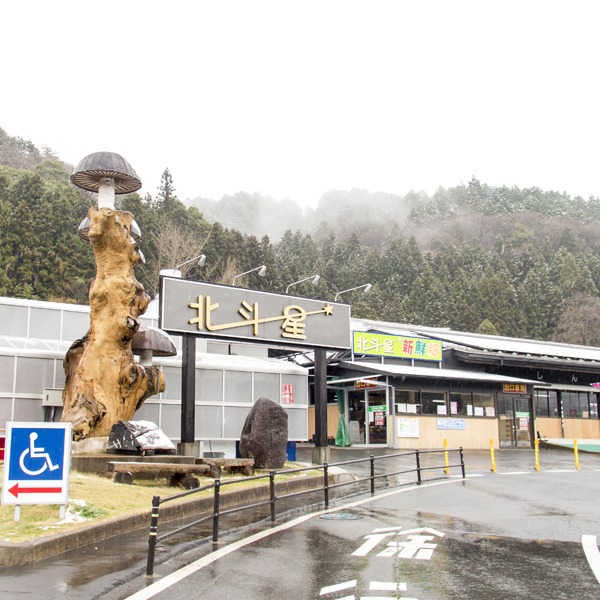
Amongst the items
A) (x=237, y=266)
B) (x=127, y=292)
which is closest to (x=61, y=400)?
(x=127, y=292)

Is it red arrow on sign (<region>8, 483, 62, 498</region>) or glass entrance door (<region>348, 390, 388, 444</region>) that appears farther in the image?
glass entrance door (<region>348, 390, 388, 444</region>)

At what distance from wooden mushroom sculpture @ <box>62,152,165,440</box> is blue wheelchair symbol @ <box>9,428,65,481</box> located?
6.94 m

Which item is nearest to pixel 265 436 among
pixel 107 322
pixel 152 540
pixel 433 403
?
pixel 107 322

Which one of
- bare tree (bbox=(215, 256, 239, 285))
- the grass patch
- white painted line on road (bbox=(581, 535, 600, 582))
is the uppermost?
bare tree (bbox=(215, 256, 239, 285))

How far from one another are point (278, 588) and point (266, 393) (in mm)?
13342

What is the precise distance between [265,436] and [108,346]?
4343mm

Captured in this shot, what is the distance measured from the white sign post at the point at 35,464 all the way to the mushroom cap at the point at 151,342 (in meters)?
8.64

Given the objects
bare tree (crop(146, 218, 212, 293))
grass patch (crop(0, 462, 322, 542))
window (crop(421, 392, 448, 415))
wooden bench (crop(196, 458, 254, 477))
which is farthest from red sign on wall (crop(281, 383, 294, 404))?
bare tree (crop(146, 218, 212, 293))

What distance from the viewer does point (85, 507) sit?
8.78 m

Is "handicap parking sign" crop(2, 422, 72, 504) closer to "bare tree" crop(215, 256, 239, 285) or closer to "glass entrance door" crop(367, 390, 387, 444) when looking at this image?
"glass entrance door" crop(367, 390, 387, 444)

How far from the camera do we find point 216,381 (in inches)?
733

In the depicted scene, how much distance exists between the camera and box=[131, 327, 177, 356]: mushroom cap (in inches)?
656

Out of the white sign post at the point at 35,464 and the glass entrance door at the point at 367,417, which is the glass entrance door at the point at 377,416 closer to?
the glass entrance door at the point at 367,417

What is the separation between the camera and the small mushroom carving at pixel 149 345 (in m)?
16.7
